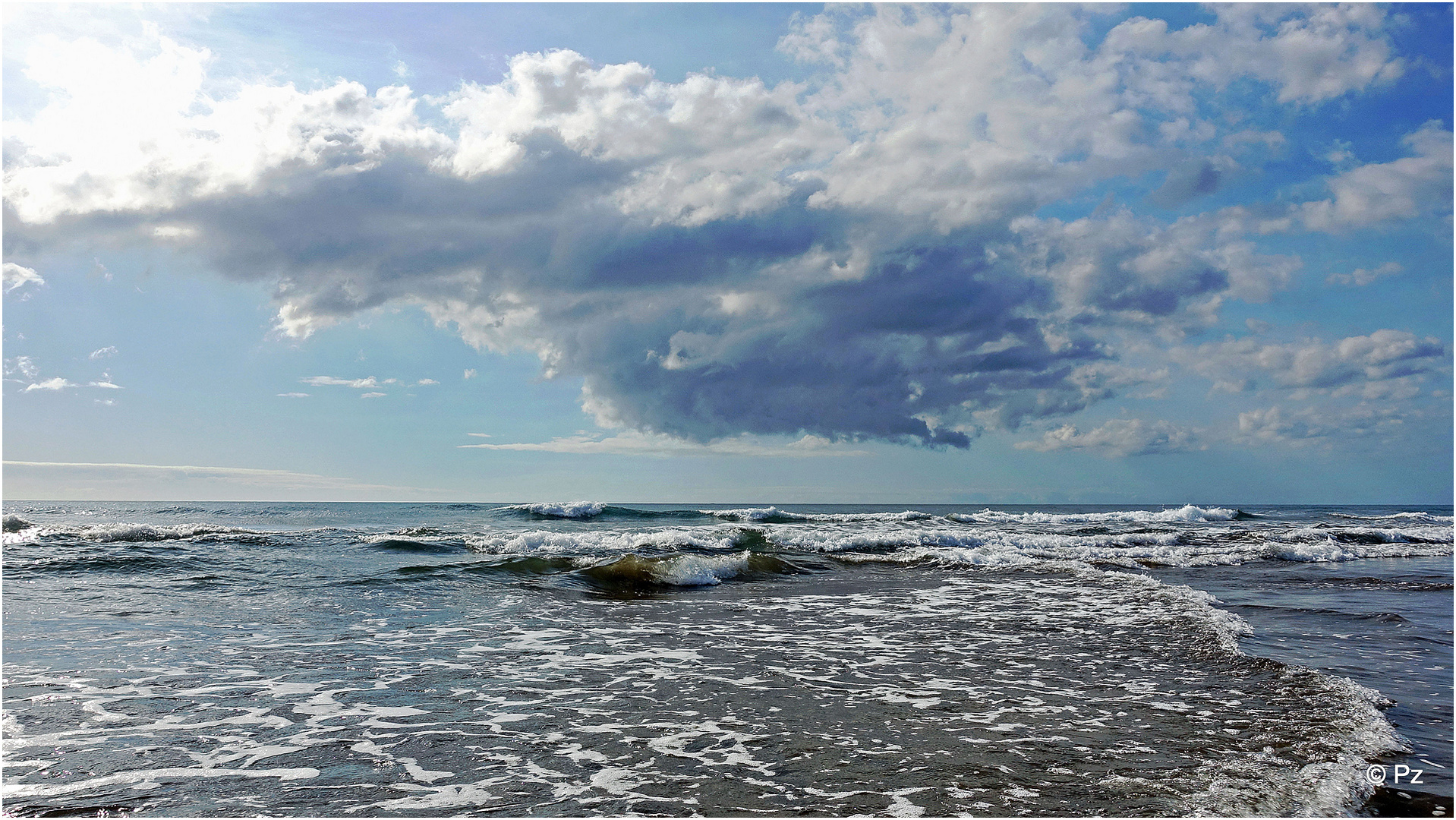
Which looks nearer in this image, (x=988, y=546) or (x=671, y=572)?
(x=671, y=572)

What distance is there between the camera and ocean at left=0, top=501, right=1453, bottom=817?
20.4 ft

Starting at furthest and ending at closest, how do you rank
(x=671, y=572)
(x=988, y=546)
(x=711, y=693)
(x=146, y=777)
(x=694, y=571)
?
(x=988, y=546) → (x=694, y=571) → (x=671, y=572) → (x=711, y=693) → (x=146, y=777)

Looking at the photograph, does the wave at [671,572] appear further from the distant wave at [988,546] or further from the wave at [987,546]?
the distant wave at [988,546]

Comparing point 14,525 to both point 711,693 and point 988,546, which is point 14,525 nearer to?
point 711,693

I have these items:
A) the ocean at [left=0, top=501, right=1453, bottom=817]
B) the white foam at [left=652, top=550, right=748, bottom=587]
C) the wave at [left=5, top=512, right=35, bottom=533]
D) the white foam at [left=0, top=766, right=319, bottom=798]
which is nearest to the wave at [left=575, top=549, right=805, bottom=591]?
the white foam at [left=652, top=550, right=748, bottom=587]

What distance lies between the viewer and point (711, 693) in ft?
30.2

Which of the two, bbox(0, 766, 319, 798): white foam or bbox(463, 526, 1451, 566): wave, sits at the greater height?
bbox(0, 766, 319, 798): white foam

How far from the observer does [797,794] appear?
241 inches

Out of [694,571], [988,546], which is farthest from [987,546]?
[694,571]

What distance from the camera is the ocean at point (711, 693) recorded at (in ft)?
20.4

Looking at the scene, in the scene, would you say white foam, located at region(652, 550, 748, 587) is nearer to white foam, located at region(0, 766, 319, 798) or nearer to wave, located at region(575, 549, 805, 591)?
wave, located at region(575, 549, 805, 591)

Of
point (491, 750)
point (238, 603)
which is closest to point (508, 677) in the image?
point (491, 750)

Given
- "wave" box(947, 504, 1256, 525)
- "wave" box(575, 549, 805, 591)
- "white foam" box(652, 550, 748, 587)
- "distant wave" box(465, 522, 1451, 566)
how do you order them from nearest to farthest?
1. "wave" box(575, 549, 805, 591)
2. "white foam" box(652, 550, 748, 587)
3. "distant wave" box(465, 522, 1451, 566)
4. "wave" box(947, 504, 1256, 525)

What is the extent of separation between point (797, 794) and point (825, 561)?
67.4 feet
